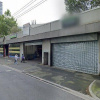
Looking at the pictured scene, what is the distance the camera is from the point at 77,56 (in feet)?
43.6

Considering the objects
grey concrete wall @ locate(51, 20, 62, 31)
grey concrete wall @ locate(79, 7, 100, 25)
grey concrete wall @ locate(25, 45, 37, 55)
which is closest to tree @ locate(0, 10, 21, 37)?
grey concrete wall @ locate(25, 45, 37, 55)

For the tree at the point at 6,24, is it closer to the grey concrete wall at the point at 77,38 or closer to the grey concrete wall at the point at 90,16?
the grey concrete wall at the point at 77,38

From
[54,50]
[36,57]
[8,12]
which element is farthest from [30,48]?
[8,12]

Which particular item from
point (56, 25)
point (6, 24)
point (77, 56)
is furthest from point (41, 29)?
point (6, 24)

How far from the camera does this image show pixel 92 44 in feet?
38.5

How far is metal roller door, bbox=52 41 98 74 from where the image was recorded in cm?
1165

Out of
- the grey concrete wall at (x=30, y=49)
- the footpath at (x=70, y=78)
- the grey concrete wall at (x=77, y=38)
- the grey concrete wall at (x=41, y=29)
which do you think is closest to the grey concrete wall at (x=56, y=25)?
the grey concrete wall at (x=41, y=29)

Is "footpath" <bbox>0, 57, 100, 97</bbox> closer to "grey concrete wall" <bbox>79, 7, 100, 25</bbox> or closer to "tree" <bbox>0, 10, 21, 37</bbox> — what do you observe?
"grey concrete wall" <bbox>79, 7, 100, 25</bbox>

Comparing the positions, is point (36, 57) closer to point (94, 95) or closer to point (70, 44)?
point (70, 44)

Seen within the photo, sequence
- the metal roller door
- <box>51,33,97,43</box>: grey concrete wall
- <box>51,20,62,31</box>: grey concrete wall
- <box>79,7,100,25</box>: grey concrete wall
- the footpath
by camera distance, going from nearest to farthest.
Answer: the footpath < <box>79,7,100,25</box>: grey concrete wall < <box>51,33,97,43</box>: grey concrete wall < the metal roller door < <box>51,20,62,31</box>: grey concrete wall

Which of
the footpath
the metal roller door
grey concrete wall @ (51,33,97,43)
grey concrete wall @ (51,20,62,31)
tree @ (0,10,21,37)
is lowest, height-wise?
the footpath

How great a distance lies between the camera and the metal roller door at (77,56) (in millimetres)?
11648

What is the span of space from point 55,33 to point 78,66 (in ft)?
16.0

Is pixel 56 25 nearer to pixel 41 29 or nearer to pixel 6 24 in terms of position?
pixel 41 29
